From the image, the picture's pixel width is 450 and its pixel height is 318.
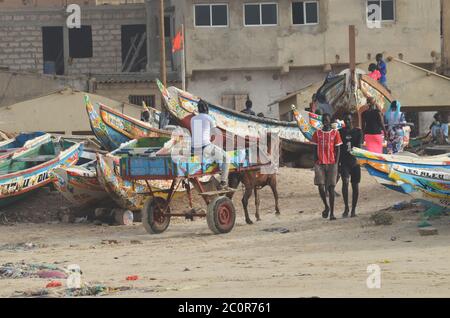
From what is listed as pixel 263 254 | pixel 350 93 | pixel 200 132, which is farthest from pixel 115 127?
pixel 263 254

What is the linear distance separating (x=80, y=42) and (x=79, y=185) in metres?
29.2

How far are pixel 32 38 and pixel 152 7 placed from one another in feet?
17.6

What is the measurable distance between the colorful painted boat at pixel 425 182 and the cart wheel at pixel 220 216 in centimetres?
278

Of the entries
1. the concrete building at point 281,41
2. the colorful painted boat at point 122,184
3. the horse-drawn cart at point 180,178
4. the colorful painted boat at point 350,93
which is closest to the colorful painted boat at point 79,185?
the colorful painted boat at point 122,184

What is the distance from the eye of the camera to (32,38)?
49719 millimetres

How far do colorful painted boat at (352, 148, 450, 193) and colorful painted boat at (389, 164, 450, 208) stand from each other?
7cm

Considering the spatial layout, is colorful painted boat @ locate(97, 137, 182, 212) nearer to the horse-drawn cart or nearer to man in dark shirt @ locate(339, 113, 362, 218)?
the horse-drawn cart

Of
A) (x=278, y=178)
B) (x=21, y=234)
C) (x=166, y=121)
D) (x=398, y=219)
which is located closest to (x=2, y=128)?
(x=166, y=121)

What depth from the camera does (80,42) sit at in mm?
50312

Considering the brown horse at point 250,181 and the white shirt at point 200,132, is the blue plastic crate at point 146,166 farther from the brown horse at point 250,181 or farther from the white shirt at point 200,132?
the brown horse at point 250,181

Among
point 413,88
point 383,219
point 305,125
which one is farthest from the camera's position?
point 413,88

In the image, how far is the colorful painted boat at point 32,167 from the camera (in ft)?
75.4

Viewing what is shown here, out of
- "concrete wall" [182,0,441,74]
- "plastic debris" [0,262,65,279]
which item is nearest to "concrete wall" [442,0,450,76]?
"concrete wall" [182,0,441,74]

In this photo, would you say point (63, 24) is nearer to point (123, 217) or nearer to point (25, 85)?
point (25, 85)
